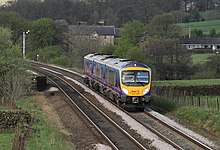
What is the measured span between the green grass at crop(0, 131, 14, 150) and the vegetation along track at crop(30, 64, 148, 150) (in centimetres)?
399

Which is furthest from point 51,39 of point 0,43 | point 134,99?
point 134,99

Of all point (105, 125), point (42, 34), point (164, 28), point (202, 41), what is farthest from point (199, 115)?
point (202, 41)

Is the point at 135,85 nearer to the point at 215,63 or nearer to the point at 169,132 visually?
the point at 169,132

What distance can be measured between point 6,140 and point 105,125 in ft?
16.1

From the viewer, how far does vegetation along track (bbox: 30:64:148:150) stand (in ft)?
52.9

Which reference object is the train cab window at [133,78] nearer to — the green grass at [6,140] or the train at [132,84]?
the train at [132,84]

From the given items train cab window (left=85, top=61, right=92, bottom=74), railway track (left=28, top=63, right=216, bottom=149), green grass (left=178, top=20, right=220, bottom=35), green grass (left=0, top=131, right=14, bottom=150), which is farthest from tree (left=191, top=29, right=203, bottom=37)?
green grass (left=0, top=131, right=14, bottom=150)

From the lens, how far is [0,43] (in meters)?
31.2

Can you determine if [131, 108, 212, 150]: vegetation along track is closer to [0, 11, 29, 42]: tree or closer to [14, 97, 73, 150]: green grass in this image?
[14, 97, 73, 150]: green grass

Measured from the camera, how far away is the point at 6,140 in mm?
17797

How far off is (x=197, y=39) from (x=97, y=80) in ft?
259

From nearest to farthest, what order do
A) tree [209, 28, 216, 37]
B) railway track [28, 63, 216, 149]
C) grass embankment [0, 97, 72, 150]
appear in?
grass embankment [0, 97, 72, 150], railway track [28, 63, 216, 149], tree [209, 28, 216, 37]

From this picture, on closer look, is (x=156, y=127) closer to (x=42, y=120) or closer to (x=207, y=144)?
(x=207, y=144)

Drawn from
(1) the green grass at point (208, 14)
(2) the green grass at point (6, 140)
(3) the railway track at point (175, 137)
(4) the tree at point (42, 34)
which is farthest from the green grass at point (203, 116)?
(1) the green grass at point (208, 14)
